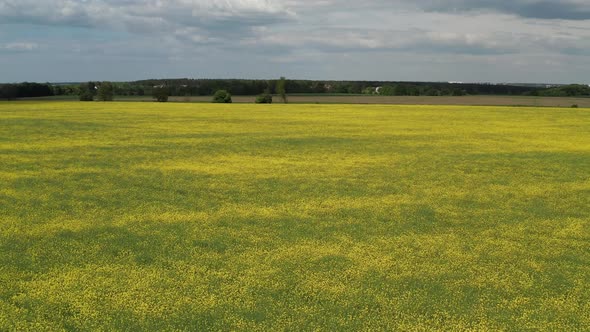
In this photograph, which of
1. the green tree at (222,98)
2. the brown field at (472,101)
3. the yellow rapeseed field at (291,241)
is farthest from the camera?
the green tree at (222,98)

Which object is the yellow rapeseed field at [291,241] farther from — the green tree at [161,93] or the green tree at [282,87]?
the green tree at [282,87]

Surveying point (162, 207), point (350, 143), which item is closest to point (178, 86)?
point (350, 143)

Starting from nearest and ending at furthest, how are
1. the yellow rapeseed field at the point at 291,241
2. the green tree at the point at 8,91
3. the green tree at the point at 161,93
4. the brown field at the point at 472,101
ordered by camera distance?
1. the yellow rapeseed field at the point at 291,241
2. the brown field at the point at 472,101
3. the green tree at the point at 8,91
4. the green tree at the point at 161,93

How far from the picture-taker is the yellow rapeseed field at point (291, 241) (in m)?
6.27

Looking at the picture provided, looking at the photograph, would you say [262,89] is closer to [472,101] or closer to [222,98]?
[222,98]

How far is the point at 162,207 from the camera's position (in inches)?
449

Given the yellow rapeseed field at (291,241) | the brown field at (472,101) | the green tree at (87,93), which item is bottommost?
the yellow rapeseed field at (291,241)

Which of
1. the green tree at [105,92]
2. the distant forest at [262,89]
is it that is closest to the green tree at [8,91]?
the distant forest at [262,89]

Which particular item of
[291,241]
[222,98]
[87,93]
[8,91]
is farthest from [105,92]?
[291,241]

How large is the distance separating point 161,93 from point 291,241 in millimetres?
68792

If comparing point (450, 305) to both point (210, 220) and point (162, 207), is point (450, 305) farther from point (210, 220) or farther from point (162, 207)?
point (162, 207)

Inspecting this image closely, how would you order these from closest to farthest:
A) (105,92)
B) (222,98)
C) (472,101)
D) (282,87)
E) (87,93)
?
(472,101) < (87,93) < (222,98) < (105,92) < (282,87)

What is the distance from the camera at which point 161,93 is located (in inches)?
2921

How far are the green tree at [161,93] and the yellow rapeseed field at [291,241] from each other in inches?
2133
